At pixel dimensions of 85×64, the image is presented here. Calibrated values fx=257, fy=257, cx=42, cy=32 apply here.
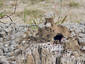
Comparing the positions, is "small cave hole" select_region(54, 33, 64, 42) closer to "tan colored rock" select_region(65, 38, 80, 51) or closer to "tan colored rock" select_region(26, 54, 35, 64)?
"tan colored rock" select_region(65, 38, 80, 51)

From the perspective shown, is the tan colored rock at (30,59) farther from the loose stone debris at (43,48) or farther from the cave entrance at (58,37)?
the cave entrance at (58,37)

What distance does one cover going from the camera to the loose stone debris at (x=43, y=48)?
182 cm

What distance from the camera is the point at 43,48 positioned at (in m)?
1.83

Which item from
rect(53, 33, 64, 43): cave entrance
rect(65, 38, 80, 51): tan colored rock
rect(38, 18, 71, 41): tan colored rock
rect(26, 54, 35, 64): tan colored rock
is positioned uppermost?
rect(38, 18, 71, 41): tan colored rock

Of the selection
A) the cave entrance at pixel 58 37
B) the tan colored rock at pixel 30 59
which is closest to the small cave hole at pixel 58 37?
the cave entrance at pixel 58 37

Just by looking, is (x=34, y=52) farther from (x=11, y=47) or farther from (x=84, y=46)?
(x=84, y=46)

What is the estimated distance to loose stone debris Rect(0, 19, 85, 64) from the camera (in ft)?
5.98

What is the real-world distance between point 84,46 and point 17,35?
1.80ft

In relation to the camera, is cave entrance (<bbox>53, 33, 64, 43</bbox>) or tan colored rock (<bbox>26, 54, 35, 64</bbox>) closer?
tan colored rock (<bbox>26, 54, 35, 64</bbox>)

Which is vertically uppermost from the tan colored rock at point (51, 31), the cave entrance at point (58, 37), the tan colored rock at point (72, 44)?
the tan colored rock at point (51, 31)

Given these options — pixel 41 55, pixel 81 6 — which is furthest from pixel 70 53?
pixel 81 6

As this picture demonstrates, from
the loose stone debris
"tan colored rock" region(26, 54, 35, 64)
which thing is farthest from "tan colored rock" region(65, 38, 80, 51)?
"tan colored rock" region(26, 54, 35, 64)

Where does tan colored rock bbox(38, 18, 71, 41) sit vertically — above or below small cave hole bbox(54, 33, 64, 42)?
above

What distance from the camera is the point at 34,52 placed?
1.84 m
